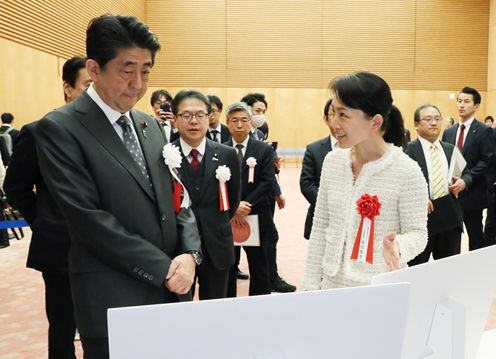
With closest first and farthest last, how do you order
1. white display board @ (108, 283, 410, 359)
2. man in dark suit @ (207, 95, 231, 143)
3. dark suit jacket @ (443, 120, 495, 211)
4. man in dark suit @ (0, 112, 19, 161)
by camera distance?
white display board @ (108, 283, 410, 359) < dark suit jacket @ (443, 120, 495, 211) < man in dark suit @ (207, 95, 231, 143) < man in dark suit @ (0, 112, 19, 161)

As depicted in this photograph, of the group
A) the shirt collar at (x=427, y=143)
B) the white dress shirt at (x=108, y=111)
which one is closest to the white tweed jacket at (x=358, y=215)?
the white dress shirt at (x=108, y=111)

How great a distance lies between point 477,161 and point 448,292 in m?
4.45

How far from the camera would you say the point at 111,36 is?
5.72 feet

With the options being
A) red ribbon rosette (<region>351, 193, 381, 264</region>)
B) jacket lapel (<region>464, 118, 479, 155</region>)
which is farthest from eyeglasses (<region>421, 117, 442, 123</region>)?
red ribbon rosette (<region>351, 193, 381, 264</region>)

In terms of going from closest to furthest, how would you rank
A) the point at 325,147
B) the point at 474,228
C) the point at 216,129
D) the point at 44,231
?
the point at 44,231 → the point at 325,147 → the point at 474,228 → the point at 216,129

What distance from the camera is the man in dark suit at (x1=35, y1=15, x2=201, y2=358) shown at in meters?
1.67

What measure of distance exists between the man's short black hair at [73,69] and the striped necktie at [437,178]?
2725 millimetres

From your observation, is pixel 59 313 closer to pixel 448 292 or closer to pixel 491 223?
pixel 448 292

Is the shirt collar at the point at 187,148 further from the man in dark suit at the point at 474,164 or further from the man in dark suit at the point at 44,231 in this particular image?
the man in dark suit at the point at 474,164

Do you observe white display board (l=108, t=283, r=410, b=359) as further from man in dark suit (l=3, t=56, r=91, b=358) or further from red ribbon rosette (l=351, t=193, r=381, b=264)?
Result: man in dark suit (l=3, t=56, r=91, b=358)

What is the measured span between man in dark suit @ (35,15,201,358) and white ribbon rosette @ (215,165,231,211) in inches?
47.8

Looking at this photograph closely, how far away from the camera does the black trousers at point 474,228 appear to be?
493cm

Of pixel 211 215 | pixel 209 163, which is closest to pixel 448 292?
pixel 211 215

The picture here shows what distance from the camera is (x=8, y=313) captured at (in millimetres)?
4109
